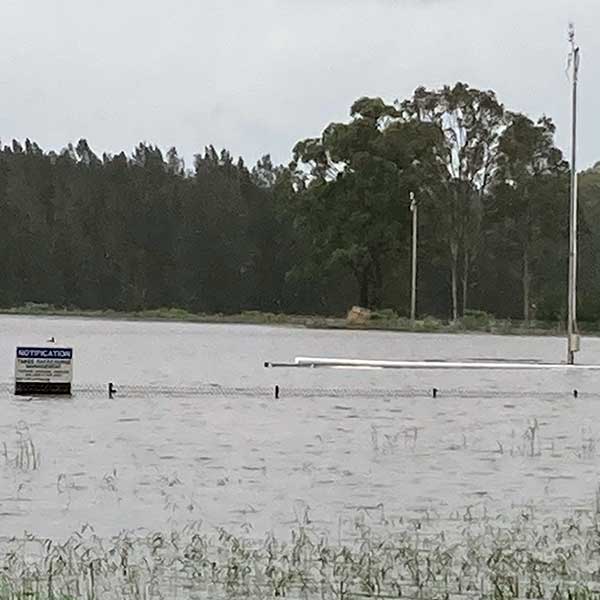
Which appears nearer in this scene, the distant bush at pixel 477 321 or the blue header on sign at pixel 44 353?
the blue header on sign at pixel 44 353

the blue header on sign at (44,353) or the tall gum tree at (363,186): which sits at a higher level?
the tall gum tree at (363,186)

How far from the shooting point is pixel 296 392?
43.2 m

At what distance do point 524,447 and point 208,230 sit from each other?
119 metres

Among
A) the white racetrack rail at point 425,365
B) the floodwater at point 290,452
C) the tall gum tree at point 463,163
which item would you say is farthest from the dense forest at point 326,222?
the floodwater at point 290,452

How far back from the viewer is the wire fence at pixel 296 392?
4062 cm

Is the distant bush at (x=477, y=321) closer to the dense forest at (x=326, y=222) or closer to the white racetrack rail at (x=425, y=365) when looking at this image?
the dense forest at (x=326, y=222)

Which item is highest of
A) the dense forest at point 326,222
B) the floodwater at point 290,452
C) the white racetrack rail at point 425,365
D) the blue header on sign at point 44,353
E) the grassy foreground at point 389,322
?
the dense forest at point 326,222

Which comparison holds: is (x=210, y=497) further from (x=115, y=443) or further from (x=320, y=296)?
(x=320, y=296)

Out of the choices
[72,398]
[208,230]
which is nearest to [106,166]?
[208,230]

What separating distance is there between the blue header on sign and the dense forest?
71219 millimetres

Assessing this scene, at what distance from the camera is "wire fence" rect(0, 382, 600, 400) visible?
4062 cm

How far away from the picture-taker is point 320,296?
463 ft

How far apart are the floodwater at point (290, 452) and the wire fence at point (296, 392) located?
0.17 metres

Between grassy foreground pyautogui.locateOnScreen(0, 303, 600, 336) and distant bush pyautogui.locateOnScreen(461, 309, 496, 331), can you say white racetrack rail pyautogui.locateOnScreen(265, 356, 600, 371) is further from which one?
distant bush pyautogui.locateOnScreen(461, 309, 496, 331)
